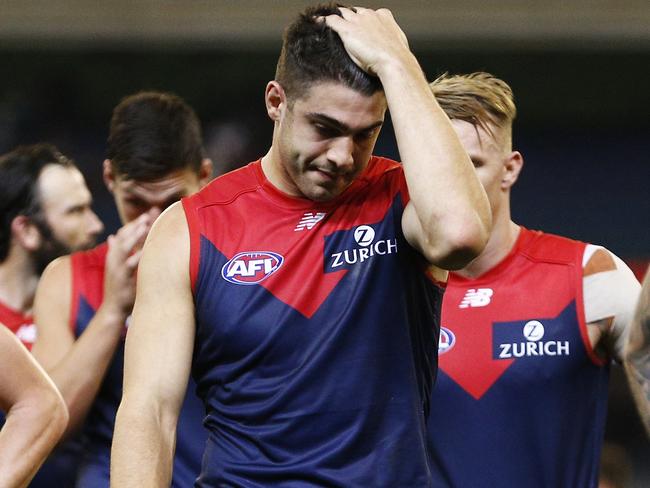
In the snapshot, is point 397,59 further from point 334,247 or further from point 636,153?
point 636,153

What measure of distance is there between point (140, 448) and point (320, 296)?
0.54m

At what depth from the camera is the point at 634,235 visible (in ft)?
37.3

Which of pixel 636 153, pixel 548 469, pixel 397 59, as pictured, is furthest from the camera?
pixel 636 153

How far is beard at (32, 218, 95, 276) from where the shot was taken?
17.7 ft

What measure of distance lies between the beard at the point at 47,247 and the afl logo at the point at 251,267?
227 centimetres

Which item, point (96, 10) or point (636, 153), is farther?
point (636, 153)

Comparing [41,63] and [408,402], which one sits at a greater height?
[41,63]

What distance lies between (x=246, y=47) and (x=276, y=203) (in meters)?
8.31

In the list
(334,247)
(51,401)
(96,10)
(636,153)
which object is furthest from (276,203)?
(636,153)

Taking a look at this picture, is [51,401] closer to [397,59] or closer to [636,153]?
[397,59]

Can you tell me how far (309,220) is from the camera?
10.8ft

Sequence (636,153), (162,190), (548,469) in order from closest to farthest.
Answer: (548,469) → (162,190) → (636,153)

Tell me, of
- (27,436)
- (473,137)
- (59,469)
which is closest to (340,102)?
(473,137)

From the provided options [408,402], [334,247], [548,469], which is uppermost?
[334,247]
